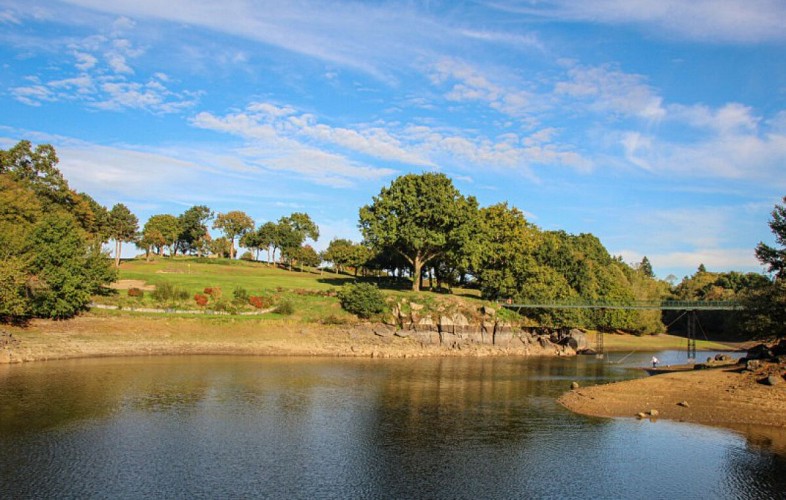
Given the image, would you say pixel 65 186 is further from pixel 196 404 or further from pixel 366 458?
pixel 366 458

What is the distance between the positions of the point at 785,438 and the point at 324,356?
56681 mm

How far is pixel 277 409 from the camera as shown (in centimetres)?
4256

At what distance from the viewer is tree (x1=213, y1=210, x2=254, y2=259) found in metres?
183

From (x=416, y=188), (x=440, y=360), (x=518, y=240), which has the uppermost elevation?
(x=416, y=188)

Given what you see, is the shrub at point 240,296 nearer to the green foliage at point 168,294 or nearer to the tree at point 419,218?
the green foliage at point 168,294

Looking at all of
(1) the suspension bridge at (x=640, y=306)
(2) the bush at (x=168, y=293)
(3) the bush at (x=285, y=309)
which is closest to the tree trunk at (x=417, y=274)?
(1) the suspension bridge at (x=640, y=306)

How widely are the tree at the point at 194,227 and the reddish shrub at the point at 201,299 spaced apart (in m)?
101

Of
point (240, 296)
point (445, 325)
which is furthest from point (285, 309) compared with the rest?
point (445, 325)

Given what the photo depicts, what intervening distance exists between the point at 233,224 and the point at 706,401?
160m

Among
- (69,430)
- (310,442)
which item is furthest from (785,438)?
(69,430)

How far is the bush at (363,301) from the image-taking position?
92875 mm

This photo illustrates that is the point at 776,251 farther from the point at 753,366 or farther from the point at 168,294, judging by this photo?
the point at 168,294

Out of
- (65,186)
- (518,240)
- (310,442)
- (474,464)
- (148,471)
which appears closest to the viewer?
(148,471)

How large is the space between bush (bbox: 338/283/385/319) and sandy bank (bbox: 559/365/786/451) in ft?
147
